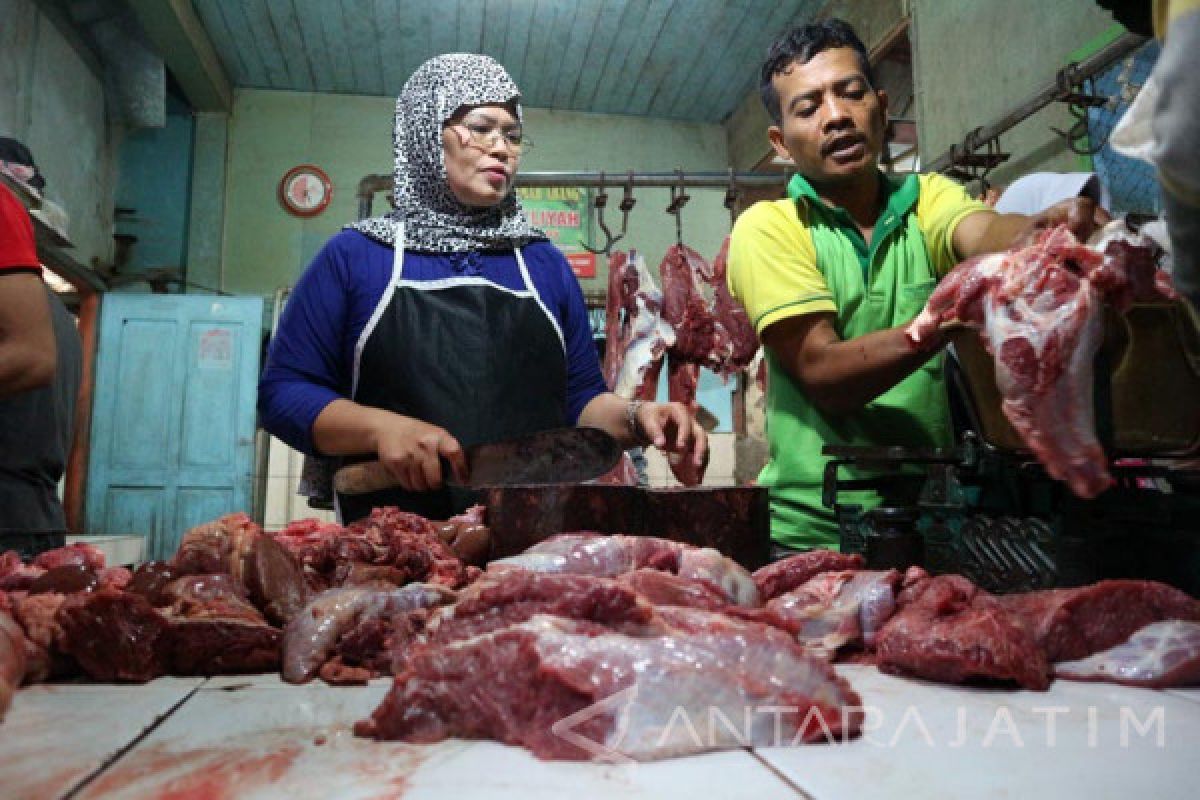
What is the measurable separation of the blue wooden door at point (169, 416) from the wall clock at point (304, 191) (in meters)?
1.16

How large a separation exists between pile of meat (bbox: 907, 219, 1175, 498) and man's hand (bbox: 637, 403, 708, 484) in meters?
0.68

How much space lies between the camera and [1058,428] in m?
1.19

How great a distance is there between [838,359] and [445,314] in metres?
1.15

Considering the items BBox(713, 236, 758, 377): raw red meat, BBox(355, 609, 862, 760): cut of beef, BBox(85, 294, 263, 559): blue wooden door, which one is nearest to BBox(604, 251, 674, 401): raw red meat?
BBox(713, 236, 758, 377): raw red meat

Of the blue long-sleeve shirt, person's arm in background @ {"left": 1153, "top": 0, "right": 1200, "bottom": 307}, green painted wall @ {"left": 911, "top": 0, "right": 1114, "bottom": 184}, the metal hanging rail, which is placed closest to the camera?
person's arm in background @ {"left": 1153, "top": 0, "right": 1200, "bottom": 307}

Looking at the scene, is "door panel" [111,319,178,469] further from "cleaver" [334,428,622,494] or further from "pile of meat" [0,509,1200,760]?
"cleaver" [334,428,622,494]

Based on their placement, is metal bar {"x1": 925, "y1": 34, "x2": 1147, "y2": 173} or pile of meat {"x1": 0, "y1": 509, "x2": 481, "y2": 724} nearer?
pile of meat {"x1": 0, "y1": 509, "x2": 481, "y2": 724}

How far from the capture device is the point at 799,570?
1.50m

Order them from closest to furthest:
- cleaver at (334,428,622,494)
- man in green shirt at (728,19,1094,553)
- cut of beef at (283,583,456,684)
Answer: cut of beef at (283,583,456,684)
cleaver at (334,428,622,494)
man in green shirt at (728,19,1094,553)

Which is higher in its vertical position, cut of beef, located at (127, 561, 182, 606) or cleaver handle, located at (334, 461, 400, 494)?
cleaver handle, located at (334, 461, 400, 494)

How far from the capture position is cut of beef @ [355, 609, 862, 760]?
88 cm

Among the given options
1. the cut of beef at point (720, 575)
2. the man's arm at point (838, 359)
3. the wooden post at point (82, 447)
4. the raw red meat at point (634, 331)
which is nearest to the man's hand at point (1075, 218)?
the man's arm at point (838, 359)

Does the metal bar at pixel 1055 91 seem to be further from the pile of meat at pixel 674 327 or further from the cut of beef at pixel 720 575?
the cut of beef at pixel 720 575

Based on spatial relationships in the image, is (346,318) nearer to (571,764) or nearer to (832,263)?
(832,263)
